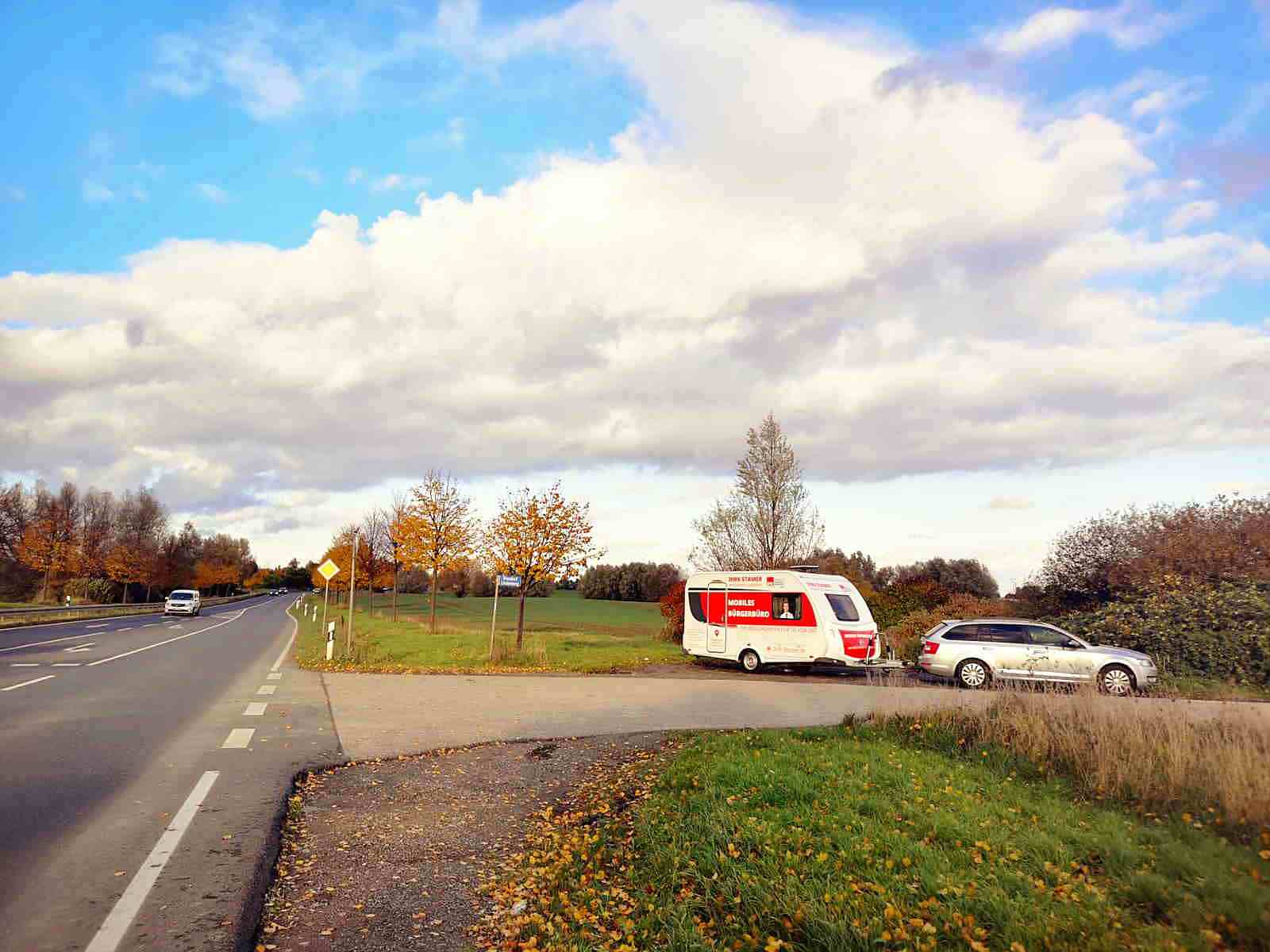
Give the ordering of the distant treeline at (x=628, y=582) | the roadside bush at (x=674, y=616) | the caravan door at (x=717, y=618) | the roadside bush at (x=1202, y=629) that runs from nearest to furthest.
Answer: the roadside bush at (x=1202, y=629) → the caravan door at (x=717, y=618) → the roadside bush at (x=674, y=616) → the distant treeline at (x=628, y=582)

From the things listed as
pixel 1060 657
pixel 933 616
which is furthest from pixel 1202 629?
pixel 933 616

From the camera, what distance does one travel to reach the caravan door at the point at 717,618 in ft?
72.5

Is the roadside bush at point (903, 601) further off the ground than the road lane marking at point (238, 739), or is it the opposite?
the roadside bush at point (903, 601)

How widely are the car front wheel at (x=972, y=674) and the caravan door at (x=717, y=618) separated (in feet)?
20.2

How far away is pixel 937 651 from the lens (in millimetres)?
18562

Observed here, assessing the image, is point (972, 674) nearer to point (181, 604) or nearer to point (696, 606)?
point (696, 606)

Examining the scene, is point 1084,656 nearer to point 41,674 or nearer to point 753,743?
point 753,743

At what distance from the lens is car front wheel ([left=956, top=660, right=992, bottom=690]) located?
17.9 meters

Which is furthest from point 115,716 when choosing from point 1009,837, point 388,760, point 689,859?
point 1009,837

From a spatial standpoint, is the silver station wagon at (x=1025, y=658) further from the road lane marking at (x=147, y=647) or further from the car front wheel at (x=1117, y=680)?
the road lane marking at (x=147, y=647)

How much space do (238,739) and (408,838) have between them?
17.0 ft

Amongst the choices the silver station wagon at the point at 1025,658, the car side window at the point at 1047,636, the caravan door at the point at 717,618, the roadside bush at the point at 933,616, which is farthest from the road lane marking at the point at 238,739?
the roadside bush at the point at 933,616

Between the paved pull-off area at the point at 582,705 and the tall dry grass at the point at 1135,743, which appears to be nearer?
the tall dry grass at the point at 1135,743

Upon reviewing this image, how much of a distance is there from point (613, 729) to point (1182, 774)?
7.16 metres
